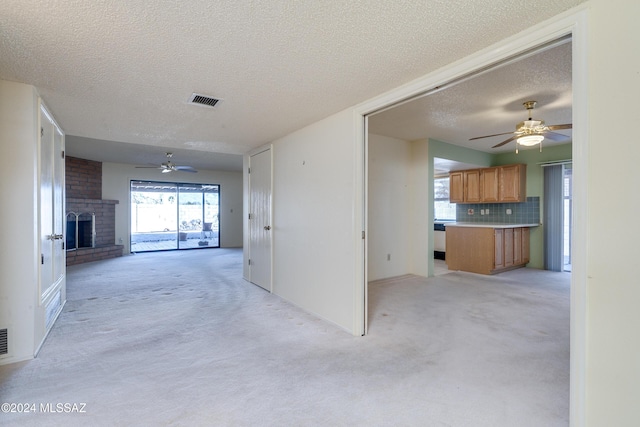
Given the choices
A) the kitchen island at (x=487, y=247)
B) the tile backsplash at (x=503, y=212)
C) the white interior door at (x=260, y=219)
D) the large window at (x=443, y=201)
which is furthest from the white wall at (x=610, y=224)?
the large window at (x=443, y=201)

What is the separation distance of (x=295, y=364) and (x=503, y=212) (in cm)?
628

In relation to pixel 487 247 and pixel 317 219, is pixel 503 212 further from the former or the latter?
pixel 317 219

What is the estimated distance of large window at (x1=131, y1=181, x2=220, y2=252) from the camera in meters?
9.19

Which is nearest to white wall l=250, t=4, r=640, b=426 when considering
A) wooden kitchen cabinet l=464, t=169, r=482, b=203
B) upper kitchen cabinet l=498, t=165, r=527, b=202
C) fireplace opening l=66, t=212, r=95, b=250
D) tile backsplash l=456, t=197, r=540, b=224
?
upper kitchen cabinet l=498, t=165, r=527, b=202

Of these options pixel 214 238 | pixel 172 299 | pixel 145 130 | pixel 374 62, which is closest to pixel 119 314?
pixel 172 299

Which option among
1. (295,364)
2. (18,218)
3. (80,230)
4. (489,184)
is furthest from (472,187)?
(80,230)

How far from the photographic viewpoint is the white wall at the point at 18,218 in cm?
243

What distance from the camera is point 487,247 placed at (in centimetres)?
568

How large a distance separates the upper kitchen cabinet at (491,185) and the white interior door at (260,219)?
4.65 m

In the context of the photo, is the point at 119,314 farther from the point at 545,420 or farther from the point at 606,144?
the point at 606,144

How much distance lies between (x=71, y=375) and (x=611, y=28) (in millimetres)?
3844

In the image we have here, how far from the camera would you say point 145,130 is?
3.94 m

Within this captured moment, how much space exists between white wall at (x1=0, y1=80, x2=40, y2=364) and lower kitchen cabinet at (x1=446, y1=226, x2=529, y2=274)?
20.7ft

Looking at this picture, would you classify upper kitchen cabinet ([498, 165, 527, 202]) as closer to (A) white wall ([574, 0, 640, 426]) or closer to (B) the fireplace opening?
(A) white wall ([574, 0, 640, 426])
